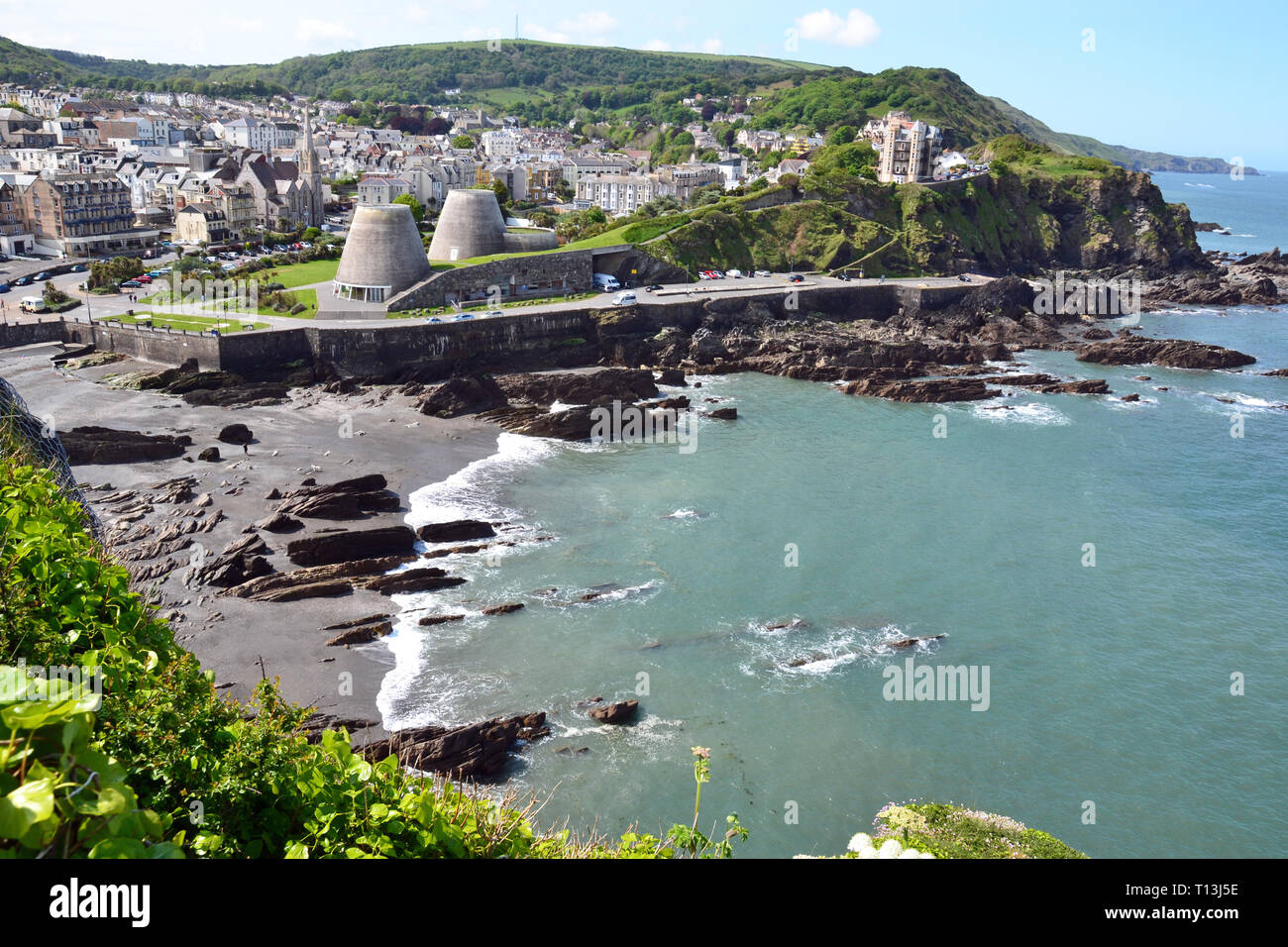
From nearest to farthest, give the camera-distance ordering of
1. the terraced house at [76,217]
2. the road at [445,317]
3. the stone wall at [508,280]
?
the road at [445,317], the stone wall at [508,280], the terraced house at [76,217]

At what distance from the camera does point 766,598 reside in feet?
82.0

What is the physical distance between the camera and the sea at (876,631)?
701 inches

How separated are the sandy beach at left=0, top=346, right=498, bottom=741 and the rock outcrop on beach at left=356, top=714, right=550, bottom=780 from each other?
947 millimetres

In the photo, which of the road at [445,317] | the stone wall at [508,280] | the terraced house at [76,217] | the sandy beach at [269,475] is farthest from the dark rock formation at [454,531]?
the terraced house at [76,217]

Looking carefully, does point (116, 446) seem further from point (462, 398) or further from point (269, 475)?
point (462, 398)

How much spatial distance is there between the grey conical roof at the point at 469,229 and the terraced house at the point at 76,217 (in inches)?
1000

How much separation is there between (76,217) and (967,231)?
6840 centimetres

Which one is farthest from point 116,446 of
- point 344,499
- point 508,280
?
point 508,280

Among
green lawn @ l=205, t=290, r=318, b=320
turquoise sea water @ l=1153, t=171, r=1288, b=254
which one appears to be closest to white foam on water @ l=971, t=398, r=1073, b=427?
green lawn @ l=205, t=290, r=318, b=320

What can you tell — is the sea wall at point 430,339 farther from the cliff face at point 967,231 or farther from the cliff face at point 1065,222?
the cliff face at point 1065,222

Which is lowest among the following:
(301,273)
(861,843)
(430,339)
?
(861,843)

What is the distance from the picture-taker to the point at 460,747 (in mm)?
17812

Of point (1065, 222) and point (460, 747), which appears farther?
point (1065, 222)
